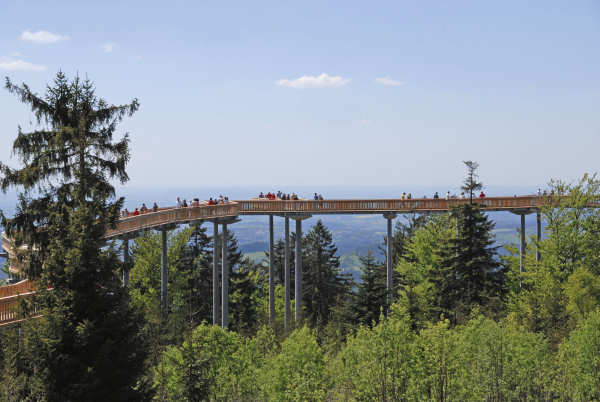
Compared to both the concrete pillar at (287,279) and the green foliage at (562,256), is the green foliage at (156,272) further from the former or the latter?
the green foliage at (562,256)

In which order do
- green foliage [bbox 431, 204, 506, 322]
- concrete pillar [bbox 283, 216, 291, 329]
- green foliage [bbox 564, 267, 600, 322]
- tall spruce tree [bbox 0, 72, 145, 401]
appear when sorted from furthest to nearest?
concrete pillar [bbox 283, 216, 291, 329] < green foliage [bbox 431, 204, 506, 322] < green foliage [bbox 564, 267, 600, 322] < tall spruce tree [bbox 0, 72, 145, 401]

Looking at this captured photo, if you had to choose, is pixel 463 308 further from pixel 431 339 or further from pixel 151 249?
pixel 151 249

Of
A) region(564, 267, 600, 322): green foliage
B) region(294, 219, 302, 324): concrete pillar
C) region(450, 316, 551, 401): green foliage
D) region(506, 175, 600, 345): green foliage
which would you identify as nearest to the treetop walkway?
region(294, 219, 302, 324): concrete pillar

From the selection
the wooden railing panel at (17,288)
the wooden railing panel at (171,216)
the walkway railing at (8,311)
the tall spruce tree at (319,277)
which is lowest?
the tall spruce tree at (319,277)

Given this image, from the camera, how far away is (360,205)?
140 feet

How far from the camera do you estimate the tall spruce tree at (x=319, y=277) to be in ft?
204

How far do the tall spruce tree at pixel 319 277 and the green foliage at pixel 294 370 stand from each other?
30916 mm

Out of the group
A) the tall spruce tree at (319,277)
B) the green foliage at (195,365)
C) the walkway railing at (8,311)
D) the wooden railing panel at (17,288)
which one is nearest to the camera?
the walkway railing at (8,311)

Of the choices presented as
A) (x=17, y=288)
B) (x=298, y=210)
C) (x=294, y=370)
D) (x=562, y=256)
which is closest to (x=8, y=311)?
(x=17, y=288)

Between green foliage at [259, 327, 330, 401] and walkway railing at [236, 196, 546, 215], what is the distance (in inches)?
541

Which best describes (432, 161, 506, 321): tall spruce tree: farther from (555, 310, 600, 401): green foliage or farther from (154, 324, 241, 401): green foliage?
(154, 324, 241, 401): green foliage

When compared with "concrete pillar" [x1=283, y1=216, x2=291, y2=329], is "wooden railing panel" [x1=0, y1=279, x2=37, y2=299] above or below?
above

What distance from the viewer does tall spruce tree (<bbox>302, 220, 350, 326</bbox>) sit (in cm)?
6209

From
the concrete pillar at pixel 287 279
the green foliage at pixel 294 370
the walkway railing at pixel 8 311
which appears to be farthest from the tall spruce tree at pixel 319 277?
the walkway railing at pixel 8 311
